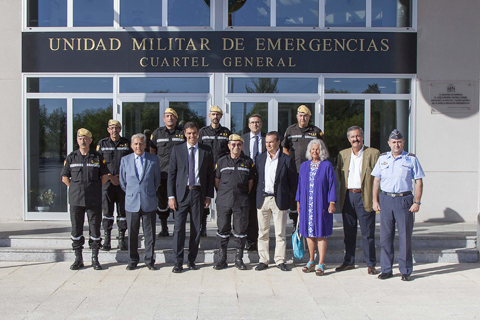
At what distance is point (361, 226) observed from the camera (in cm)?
533

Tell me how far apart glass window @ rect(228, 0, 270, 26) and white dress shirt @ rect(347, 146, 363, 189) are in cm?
372

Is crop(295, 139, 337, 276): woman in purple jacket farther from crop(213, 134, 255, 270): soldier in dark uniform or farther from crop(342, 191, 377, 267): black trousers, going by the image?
crop(213, 134, 255, 270): soldier in dark uniform

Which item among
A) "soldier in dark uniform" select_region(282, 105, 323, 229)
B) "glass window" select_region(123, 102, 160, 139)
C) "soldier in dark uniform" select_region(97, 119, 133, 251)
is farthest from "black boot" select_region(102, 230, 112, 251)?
"soldier in dark uniform" select_region(282, 105, 323, 229)

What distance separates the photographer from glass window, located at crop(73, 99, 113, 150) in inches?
307

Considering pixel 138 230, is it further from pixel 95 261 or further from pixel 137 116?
pixel 137 116

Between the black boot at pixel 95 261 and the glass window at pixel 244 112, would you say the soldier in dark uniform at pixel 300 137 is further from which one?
the black boot at pixel 95 261

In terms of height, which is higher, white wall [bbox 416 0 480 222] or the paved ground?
white wall [bbox 416 0 480 222]

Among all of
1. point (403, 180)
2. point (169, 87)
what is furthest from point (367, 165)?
point (169, 87)

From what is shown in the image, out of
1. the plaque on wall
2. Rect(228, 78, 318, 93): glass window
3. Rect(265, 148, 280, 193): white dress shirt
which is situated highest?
Rect(228, 78, 318, 93): glass window

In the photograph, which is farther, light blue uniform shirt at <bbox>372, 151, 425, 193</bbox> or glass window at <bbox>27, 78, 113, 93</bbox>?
glass window at <bbox>27, 78, 113, 93</bbox>

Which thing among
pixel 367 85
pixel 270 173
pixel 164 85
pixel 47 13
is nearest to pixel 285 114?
pixel 367 85

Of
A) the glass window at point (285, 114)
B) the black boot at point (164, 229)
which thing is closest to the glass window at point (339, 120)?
the glass window at point (285, 114)

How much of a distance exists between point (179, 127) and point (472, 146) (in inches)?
217

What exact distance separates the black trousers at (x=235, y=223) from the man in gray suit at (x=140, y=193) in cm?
91
